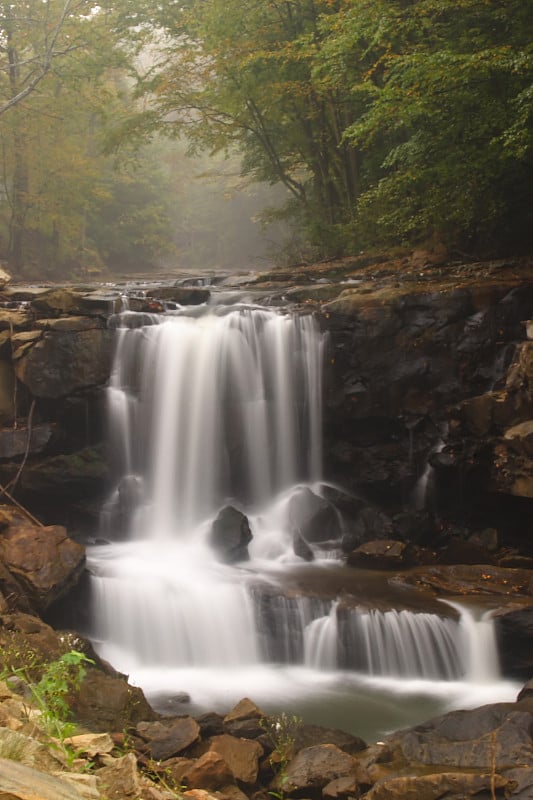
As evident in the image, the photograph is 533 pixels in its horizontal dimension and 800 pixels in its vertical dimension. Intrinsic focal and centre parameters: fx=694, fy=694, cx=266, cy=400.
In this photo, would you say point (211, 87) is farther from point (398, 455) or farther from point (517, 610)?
point (517, 610)

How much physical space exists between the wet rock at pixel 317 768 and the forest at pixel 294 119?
8.05m

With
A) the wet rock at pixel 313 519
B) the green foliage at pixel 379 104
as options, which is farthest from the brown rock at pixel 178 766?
the green foliage at pixel 379 104

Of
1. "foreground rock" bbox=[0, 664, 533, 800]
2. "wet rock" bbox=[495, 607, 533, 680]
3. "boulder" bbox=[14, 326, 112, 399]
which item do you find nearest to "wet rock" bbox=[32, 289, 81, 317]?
"boulder" bbox=[14, 326, 112, 399]

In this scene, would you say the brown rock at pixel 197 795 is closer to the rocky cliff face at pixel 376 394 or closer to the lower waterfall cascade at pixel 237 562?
the lower waterfall cascade at pixel 237 562

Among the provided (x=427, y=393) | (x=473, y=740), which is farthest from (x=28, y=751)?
(x=427, y=393)

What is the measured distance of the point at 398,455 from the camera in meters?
11.8

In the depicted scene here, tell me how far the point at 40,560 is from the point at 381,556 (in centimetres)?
464

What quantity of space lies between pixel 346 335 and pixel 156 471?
4.02 meters

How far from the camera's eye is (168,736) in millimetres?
5715

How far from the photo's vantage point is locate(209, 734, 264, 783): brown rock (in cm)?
536

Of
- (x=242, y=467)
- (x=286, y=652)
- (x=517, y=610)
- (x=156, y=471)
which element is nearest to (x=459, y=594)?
(x=517, y=610)

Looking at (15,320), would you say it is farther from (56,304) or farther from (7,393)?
(7,393)

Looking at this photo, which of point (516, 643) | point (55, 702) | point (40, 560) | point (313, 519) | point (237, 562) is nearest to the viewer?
point (55, 702)

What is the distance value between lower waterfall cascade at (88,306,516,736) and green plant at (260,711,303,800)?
0.80 meters
